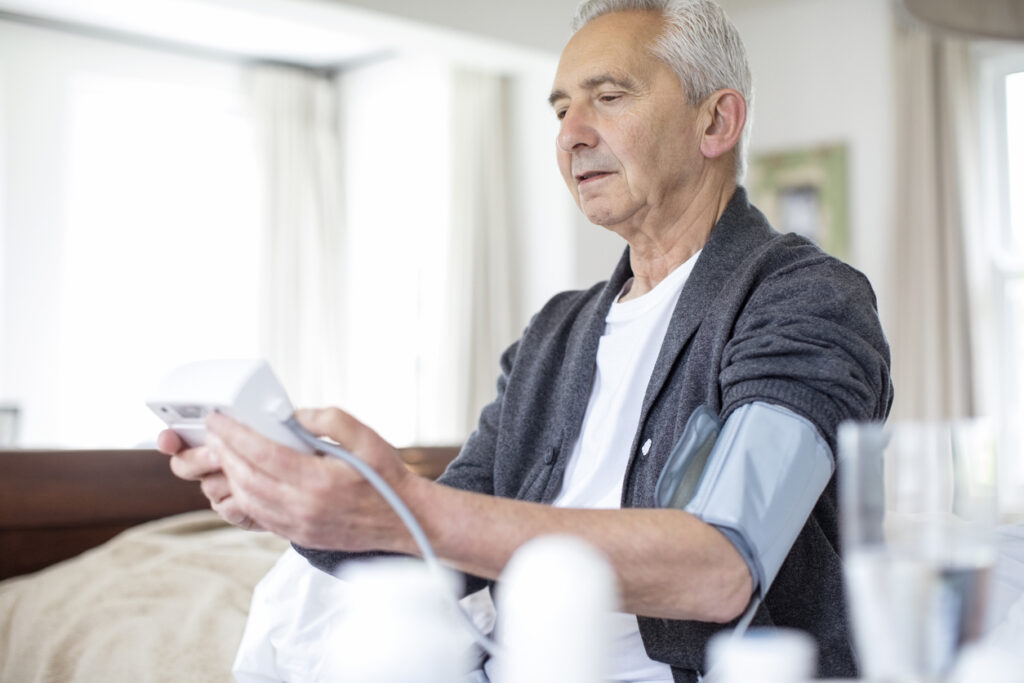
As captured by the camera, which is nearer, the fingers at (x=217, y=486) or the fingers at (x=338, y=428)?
the fingers at (x=338, y=428)

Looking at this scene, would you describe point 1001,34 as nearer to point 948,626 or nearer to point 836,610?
point 836,610

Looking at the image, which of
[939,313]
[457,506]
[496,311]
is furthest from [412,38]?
[457,506]

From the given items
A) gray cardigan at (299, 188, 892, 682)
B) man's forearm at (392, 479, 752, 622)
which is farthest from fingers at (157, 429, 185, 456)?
gray cardigan at (299, 188, 892, 682)

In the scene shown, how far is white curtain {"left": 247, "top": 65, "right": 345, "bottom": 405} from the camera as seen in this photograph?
5.92 meters

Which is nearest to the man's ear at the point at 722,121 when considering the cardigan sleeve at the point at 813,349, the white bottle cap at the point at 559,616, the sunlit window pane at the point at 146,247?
the cardigan sleeve at the point at 813,349

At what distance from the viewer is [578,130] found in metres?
1.54

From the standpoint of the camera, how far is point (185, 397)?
0.84 meters

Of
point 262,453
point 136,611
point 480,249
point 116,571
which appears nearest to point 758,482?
point 262,453

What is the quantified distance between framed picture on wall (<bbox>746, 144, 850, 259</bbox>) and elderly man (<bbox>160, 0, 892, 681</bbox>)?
3.35 metres

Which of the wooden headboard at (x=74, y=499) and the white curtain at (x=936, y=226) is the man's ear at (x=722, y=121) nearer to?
the wooden headboard at (x=74, y=499)

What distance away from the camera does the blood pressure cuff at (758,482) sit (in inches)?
37.6

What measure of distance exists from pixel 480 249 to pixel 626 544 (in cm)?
461

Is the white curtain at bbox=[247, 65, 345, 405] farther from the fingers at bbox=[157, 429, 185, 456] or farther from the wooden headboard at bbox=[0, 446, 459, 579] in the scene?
the fingers at bbox=[157, 429, 185, 456]

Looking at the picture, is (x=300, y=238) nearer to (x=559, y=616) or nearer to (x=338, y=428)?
(x=338, y=428)
